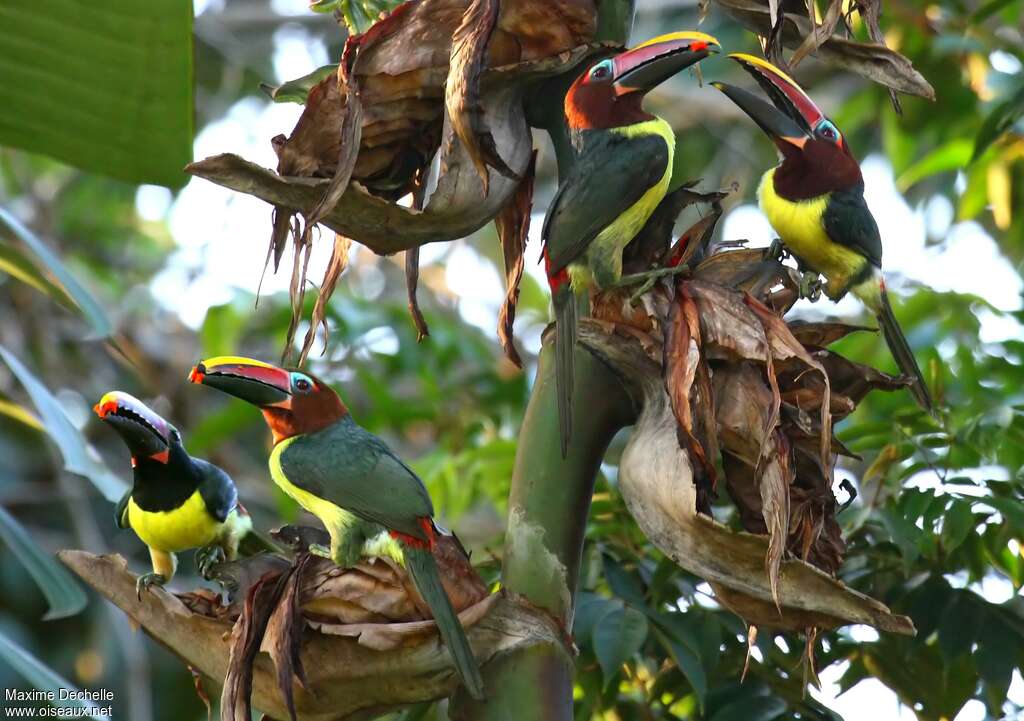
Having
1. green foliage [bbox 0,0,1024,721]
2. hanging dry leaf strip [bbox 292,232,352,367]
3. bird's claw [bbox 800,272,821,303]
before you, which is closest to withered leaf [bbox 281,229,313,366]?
hanging dry leaf strip [bbox 292,232,352,367]

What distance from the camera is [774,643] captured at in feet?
7.20

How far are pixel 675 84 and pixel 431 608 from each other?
502cm

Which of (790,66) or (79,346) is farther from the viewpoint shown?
(79,346)

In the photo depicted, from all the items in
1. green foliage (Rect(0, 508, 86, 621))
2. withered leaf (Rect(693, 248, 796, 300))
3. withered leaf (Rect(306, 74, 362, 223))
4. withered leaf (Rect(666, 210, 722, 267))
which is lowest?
green foliage (Rect(0, 508, 86, 621))

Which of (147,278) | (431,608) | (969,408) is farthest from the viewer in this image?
(147,278)

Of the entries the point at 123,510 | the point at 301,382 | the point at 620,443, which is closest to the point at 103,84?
the point at 301,382

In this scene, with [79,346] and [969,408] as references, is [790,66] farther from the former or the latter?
[79,346]

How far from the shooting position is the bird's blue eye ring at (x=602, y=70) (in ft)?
5.88

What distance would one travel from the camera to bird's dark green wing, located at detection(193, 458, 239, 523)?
2.28 meters

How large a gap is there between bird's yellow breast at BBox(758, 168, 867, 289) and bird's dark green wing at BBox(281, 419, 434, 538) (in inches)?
28.7

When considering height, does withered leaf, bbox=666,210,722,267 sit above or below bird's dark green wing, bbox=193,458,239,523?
above

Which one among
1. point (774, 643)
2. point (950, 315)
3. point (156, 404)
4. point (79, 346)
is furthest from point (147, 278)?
point (774, 643)

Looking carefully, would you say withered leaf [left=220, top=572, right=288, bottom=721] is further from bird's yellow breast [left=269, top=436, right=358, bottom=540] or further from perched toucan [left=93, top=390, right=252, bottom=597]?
perched toucan [left=93, top=390, right=252, bottom=597]

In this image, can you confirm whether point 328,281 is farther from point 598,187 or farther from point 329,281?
point 598,187
